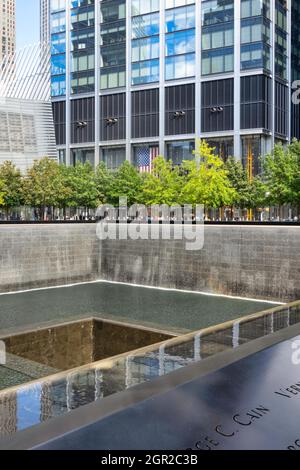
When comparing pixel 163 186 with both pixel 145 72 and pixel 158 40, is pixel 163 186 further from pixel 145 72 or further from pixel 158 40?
pixel 158 40

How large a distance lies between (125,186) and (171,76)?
16.6 metres

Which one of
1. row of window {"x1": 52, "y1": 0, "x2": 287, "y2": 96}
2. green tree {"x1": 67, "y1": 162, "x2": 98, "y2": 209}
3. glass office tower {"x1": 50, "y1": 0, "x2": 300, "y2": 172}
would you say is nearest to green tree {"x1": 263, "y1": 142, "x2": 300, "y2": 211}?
glass office tower {"x1": 50, "y1": 0, "x2": 300, "y2": 172}

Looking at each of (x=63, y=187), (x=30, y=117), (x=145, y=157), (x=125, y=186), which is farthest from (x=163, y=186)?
(x=30, y=117)

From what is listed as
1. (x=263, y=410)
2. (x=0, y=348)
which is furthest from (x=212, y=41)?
(x=263, y=410)

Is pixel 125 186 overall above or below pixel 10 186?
above

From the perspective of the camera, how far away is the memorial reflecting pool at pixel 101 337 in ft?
15.7

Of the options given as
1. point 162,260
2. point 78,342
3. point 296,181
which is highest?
point 296,181

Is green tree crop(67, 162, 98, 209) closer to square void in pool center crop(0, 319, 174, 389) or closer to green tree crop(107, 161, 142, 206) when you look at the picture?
green tree crop(107, 161, 142, 206)

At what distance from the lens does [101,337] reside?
14227 mm

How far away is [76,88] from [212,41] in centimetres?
1852
